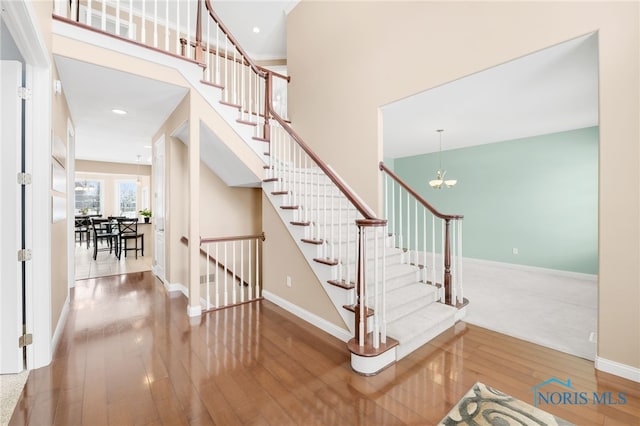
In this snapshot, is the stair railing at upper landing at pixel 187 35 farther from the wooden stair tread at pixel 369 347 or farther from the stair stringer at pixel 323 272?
the wooden stair tread at pixel 369 347

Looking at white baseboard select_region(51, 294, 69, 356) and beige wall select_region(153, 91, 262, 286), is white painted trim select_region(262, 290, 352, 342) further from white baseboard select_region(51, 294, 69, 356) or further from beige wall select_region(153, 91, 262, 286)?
white baseboard select_region(51, 294, 69, 356)

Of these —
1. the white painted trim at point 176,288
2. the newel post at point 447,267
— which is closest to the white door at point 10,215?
the white painted trim at point 176,288

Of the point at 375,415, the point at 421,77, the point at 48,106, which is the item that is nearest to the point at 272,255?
the point at 375,415

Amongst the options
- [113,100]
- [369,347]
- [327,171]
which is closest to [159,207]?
[113,100]

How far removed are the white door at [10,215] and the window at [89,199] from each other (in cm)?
1071

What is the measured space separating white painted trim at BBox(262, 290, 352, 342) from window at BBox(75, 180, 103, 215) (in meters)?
10.9

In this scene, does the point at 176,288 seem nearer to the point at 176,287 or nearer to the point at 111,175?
the point at 176,287

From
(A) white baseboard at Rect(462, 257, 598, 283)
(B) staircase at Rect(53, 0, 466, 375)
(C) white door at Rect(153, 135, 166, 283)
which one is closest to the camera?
(B) staircase at Rect(53, 0, 466, 375)

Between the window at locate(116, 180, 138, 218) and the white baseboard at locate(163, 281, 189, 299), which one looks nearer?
the white baseboard at locate(163, 281, 189, 299)

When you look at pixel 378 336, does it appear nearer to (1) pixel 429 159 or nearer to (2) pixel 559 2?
(2) pixel 559 2

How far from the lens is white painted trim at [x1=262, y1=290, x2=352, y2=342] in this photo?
8.62 feet

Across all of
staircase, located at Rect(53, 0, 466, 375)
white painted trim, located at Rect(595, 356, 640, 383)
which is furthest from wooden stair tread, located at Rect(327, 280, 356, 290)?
white painted trim, located at Rect(595, 356, 640, 383)

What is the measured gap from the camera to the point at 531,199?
212 inches

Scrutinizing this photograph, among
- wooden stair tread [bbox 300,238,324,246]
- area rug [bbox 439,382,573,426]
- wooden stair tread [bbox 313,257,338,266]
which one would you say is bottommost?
area rug [bbox 439,382,573,426]
